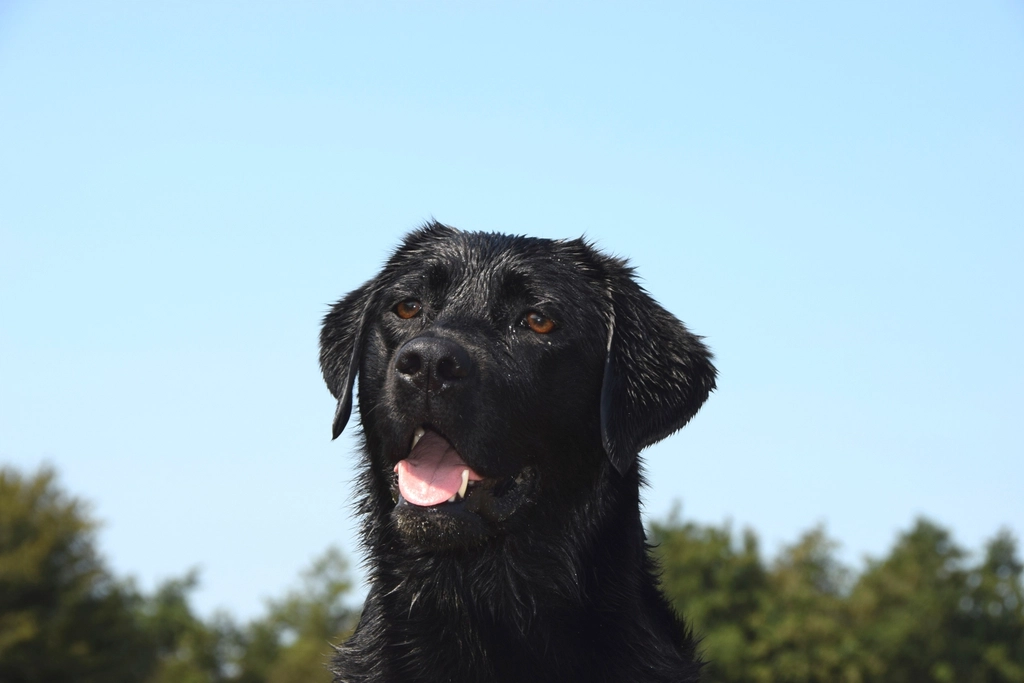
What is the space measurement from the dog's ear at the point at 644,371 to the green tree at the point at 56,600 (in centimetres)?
4054

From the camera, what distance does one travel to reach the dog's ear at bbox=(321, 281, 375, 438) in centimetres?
593

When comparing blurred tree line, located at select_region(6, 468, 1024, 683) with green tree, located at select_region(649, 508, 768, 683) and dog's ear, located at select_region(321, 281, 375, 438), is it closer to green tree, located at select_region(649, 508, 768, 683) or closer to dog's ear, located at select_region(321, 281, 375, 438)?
green tree, located at select_region(649, 508, 768, 683)

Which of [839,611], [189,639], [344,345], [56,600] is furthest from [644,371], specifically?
[189,639]

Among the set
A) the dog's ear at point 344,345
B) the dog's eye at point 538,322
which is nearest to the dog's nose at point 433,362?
the dog's eye at point 538,322

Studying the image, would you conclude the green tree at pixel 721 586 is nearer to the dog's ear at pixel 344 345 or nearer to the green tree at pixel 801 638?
the green tree at pixel 801 638

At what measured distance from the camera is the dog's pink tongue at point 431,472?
514 cm

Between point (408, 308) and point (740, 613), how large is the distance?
67.3 metres

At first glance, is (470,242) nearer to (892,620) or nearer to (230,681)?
(892,620)

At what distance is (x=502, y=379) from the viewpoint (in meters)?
5.21

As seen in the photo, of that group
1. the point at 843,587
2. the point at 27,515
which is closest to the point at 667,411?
the point at 27,515

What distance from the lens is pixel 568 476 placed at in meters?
5.42

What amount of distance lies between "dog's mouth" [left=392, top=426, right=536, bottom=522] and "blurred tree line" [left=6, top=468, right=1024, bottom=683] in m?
42.8

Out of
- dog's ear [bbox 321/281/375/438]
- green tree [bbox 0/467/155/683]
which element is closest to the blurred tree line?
green tree [bbox 0/467/155/683]

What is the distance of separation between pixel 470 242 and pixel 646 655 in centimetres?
247
